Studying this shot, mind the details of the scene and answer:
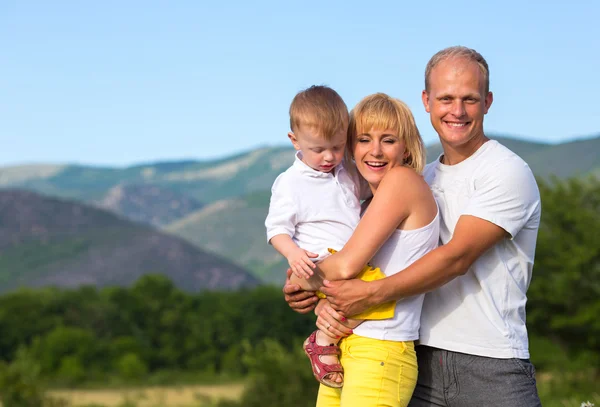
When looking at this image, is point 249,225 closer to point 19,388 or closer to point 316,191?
point 19,388

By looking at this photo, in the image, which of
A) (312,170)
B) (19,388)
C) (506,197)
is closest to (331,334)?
(312,170)

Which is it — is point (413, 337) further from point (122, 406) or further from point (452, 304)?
point (122, 406)

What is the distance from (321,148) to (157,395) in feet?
74.1

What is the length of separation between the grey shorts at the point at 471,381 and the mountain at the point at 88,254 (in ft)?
190

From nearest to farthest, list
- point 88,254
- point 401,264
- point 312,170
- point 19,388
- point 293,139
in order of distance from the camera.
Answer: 1. point 401,264
2. point 312,170
3. point 293,139
4. point 19,388
5. point 88,254

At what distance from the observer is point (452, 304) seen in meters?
3.46

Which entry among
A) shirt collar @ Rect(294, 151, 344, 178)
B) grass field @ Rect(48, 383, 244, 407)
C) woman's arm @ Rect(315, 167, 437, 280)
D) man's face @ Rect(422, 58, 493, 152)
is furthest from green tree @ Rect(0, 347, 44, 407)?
man's face @ Rect(422, 58, 493, 152)

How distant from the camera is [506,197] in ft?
10.8

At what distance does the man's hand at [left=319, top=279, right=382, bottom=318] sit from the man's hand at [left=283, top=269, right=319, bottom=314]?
0.26 metres

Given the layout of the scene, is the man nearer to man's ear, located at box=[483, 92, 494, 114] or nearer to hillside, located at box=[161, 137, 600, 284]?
man's ear, located at box=[483, 92, 494, 114]

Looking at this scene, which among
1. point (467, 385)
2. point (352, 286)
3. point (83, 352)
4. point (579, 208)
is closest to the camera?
point (352, 286)

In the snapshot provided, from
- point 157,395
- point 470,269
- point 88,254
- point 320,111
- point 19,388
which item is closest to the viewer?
point 470,269

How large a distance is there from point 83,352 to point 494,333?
2590cm

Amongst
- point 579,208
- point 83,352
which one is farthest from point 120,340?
point 579,208
